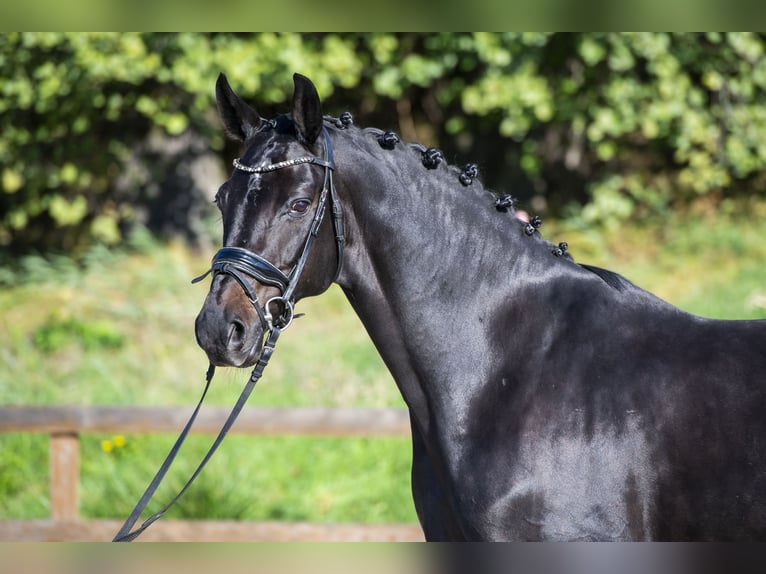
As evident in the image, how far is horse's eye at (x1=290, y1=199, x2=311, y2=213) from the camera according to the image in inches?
97.6

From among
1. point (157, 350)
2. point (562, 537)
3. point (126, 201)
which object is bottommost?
point (562, 537)

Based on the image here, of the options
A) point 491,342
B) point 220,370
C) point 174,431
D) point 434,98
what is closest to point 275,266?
point 491,342

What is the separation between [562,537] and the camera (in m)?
2.32

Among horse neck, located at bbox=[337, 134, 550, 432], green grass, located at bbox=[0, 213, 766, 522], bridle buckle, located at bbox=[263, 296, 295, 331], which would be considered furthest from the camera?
green grass, located at bbox=[0, 213, 766, 522]

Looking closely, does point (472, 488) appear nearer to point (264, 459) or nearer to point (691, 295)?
point (264, 459)

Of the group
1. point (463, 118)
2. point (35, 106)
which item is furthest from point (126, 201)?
point (463, 118)

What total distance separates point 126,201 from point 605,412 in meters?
8.83

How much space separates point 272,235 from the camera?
2.44 meters

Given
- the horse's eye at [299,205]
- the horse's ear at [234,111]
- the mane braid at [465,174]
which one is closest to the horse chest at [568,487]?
the mane braid at [465,174]

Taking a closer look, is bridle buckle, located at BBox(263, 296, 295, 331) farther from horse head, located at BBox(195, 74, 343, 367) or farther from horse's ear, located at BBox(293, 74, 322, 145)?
horse's ear, located at BBox(293, 74, 322, 145)

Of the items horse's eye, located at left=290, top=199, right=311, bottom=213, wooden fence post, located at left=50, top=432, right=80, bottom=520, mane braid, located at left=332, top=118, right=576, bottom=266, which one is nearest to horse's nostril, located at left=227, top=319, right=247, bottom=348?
horse's eye, located at left=290, top=199, right=311, bottom=213

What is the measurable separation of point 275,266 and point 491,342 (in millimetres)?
706

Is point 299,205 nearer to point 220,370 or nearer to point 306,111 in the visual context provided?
point 306,111

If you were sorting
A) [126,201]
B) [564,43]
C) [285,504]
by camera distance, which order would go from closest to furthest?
[285,504] → [564,43] → [126,201]
